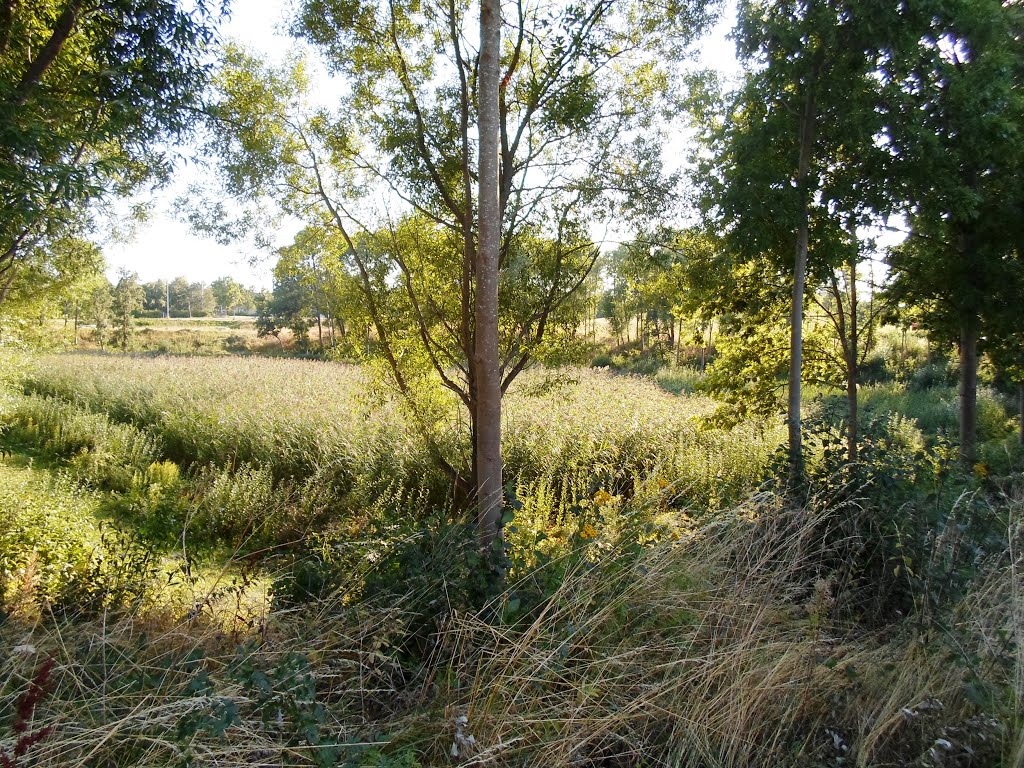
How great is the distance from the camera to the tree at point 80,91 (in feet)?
13.4

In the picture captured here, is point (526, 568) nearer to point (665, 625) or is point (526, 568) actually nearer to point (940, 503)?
point (665, 625)

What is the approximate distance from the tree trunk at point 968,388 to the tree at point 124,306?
4451 centimetres

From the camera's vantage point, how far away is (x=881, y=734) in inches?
91.2

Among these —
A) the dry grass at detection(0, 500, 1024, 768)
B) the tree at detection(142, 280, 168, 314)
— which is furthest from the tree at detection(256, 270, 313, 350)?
the tree at detection(142, 280, 168, 314)

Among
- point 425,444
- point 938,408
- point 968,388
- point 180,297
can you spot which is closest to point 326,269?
point 425,444

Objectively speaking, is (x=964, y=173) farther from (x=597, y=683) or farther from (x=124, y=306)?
(x=124, y=306)

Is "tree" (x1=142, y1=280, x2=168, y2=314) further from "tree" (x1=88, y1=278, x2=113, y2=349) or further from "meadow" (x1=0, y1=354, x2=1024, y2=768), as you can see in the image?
"meadow" (x1=0, y1=354, x2=1024, y2=768)

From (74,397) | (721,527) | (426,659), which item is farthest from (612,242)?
(74,397)

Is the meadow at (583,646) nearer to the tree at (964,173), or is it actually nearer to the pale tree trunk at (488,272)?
the pale tree trunk at (488,272)

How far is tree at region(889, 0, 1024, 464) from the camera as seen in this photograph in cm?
530

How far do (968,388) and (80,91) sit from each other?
392 inches

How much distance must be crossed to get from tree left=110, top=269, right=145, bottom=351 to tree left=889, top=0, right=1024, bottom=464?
145 ft

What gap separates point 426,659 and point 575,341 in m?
3.85

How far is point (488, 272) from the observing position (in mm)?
4508
